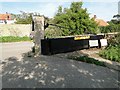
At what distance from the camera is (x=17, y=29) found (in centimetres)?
3269

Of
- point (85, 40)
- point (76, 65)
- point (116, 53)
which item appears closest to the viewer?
point (76, 65)

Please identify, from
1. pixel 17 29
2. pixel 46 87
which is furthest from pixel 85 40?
pixel 17 29

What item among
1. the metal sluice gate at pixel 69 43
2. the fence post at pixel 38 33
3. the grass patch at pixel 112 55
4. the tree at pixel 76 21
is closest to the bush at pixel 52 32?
the tree at pixel 76 21

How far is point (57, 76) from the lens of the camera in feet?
28.6

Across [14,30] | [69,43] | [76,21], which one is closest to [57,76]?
[69,43]

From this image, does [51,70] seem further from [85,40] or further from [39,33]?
[85,40]

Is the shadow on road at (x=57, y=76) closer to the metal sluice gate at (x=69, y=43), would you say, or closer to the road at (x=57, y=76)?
the road at (x=57, y=76)

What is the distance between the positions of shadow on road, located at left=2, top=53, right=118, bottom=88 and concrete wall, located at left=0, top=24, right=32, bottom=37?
68.8 ft

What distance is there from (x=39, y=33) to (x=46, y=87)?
721 cm

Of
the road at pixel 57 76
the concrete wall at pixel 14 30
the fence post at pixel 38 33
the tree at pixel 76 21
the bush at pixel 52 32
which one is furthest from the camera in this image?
the concrete wall at pixel 14 30

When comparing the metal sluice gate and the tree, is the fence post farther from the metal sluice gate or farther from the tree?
the tree

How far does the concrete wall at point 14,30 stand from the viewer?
31.3 m

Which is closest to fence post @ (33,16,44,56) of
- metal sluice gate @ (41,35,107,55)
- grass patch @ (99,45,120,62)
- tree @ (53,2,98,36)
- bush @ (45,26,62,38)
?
metal sluice gate @ (41,35,107,55)

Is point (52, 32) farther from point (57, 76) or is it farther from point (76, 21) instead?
point (57, 76)
